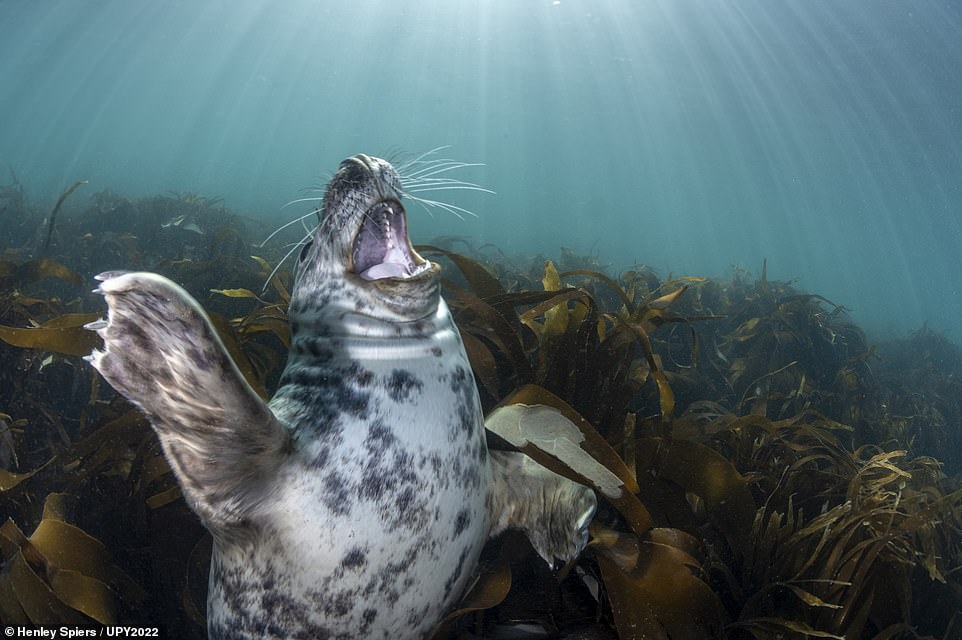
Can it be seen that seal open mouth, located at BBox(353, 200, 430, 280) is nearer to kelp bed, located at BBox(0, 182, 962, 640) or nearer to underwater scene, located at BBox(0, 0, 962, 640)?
underwater scene, located at BBox(0, 0, 962, 640)

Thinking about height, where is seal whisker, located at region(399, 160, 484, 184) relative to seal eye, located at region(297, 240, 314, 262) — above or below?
above

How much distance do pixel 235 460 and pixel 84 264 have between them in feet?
21.6

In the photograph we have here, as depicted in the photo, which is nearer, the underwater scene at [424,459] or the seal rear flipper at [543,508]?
the underwater scene at [424,459]

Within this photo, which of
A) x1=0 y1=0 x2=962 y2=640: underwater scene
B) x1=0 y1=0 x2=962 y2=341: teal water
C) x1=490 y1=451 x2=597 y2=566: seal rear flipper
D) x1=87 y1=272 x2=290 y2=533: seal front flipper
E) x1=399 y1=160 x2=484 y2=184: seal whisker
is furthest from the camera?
x1=0 y1=0 x2=962 y2=341: teal water

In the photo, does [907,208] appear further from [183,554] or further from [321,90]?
[321,90]

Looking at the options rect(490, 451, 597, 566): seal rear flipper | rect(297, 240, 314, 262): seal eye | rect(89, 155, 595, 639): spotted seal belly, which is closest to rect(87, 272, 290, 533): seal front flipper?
rect(89, 155, 595, 639): spotted seal belly

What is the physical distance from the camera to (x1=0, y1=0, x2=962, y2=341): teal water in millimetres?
22391

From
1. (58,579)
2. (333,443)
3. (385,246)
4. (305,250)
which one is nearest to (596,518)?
(333,443)

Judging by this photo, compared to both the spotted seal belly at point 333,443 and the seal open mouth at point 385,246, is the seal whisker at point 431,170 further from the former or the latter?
the spotted seal belly at point 333,443

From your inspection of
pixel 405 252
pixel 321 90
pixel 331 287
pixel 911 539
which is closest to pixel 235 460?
pixel 331 287

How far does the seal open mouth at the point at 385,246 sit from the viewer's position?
5.33 feet

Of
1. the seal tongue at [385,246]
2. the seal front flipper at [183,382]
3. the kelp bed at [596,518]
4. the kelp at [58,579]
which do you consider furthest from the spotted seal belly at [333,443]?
the kelp at [58,579]

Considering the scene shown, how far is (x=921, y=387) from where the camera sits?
27.2 ft

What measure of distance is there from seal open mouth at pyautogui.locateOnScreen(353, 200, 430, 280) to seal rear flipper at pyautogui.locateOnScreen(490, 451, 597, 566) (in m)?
0.69
